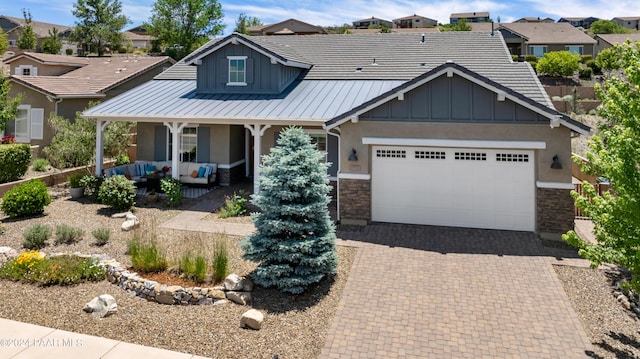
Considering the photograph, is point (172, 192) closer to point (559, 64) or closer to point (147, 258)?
Result: point (147, 258)

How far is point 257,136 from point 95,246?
22.2 feet

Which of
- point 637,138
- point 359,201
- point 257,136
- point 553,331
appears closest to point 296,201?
point 359,201

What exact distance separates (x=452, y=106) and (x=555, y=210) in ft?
13.4

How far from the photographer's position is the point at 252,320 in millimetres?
7281

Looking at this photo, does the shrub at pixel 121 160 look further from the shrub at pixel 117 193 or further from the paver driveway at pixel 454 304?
the paver driveway at pixel 454 304

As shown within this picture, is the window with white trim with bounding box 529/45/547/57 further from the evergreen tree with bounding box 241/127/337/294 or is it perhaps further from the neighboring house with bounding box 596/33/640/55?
the evergreen tree with bounding box 241/127/337/294

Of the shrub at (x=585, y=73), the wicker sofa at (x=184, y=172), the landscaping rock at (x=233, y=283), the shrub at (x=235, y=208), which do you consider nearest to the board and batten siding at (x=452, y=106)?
the shrub at (x=235, y=208)

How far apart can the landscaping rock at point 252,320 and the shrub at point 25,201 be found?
10.2m

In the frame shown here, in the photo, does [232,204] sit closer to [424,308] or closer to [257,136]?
[257,136]

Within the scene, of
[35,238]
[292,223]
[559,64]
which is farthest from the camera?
[559,64]

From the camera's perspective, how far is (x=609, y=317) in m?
7.68

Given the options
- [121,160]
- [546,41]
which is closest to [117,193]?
[121,160]

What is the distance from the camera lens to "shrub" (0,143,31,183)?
17328 mm

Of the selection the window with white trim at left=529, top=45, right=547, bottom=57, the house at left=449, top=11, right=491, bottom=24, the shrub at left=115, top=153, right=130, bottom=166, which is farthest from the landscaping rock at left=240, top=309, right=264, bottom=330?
the house at left=449, top=11, right=491, bottom=24
